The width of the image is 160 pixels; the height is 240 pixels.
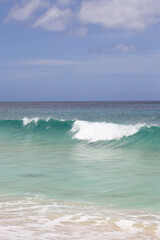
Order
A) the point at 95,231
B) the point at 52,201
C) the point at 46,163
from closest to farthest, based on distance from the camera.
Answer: the point at 95,231, the point at 52,201, the point at 46,163

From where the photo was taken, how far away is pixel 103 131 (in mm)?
21672

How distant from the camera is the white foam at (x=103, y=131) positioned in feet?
66.6

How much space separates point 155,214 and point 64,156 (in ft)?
25.6

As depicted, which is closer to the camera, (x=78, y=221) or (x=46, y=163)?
(x=78, y=221)

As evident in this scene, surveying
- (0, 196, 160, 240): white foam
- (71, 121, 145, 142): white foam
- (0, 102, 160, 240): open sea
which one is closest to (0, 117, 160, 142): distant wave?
(71, 121, 145, 142): white foam

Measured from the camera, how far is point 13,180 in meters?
9.57

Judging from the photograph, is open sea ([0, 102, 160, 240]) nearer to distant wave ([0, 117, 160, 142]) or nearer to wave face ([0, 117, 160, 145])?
wave face ([0, 117, 160, 145])

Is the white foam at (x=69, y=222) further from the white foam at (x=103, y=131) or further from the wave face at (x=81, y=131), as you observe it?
the white foam at (x=103, y=131)

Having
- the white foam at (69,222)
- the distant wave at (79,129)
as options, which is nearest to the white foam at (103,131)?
the distant wave at (79,129)

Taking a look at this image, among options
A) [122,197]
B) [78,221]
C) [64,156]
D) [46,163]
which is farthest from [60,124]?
[78,221]

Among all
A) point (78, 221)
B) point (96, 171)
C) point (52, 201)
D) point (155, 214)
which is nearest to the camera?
point (78, 221)

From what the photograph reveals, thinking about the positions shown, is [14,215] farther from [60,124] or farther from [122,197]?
[60,124]

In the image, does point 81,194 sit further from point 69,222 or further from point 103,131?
point 103,131

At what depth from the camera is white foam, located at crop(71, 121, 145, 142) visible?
20.3 m
